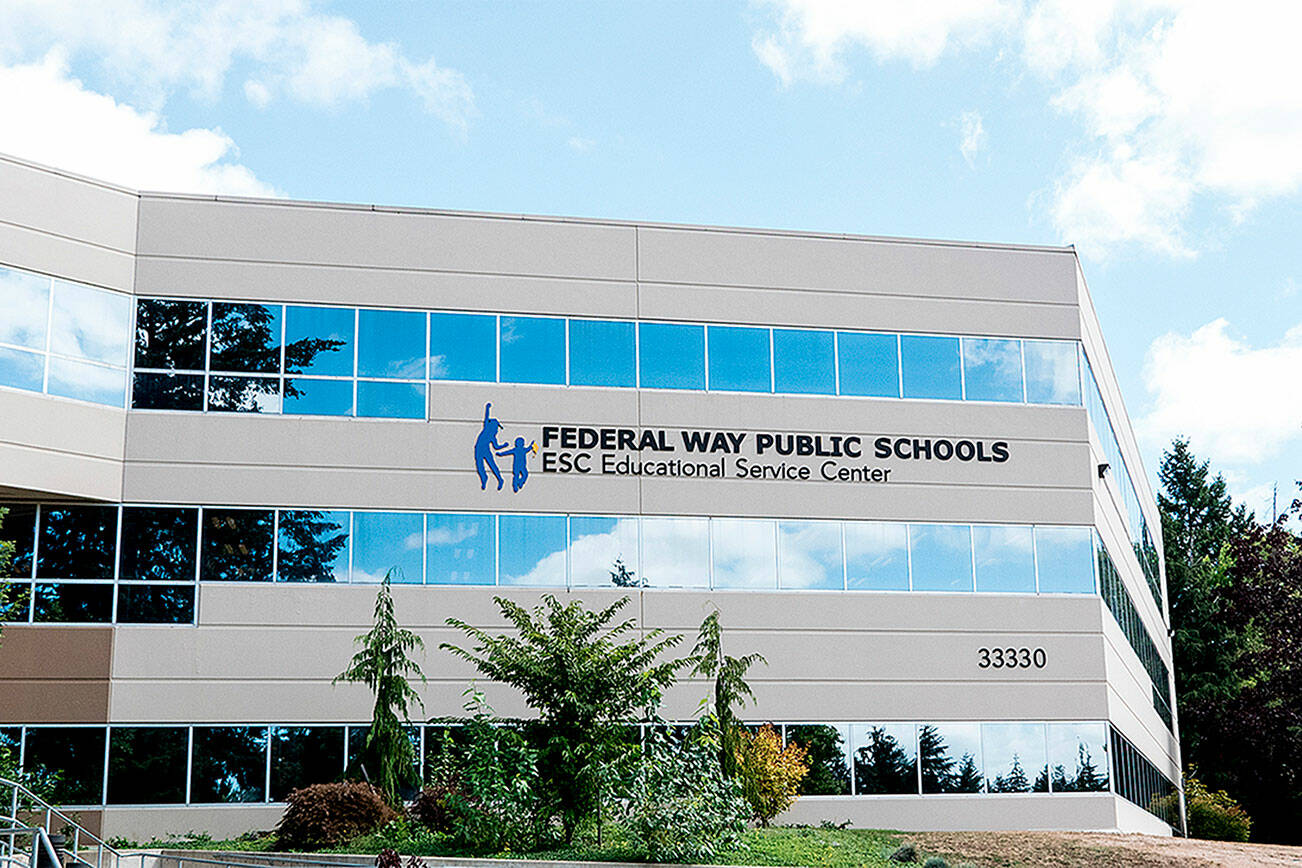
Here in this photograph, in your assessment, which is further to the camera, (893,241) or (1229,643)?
(1229,643)

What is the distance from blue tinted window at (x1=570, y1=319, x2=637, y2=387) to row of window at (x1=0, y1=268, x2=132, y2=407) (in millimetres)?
8201

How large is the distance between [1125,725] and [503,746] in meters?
16.1

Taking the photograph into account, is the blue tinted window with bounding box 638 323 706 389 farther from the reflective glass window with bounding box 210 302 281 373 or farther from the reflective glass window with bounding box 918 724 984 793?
the reflective glass window with bounding box 918 724 984 793

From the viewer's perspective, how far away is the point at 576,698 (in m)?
21.1

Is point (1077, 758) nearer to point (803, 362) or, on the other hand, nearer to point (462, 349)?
point (803, 362)

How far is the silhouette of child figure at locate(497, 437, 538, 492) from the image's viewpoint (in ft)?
92.1

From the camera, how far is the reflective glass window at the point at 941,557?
29.0 metres

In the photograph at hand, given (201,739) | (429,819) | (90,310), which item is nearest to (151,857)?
(201,739)

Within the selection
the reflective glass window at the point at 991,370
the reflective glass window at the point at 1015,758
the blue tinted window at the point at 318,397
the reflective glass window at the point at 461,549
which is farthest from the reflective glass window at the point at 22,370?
the reflective glass window at the point at 1015,758

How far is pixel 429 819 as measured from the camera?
21578 millimetres

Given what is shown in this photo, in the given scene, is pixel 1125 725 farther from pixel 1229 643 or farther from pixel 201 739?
pixel 1229 643

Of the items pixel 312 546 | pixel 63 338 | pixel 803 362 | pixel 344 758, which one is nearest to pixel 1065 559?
pixel 803 362

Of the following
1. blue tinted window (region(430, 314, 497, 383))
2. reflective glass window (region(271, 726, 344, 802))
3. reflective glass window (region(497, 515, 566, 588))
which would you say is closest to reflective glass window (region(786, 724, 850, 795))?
reflective glass window (region(497, 515, 566, 588))

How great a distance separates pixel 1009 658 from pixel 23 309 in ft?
62.7
